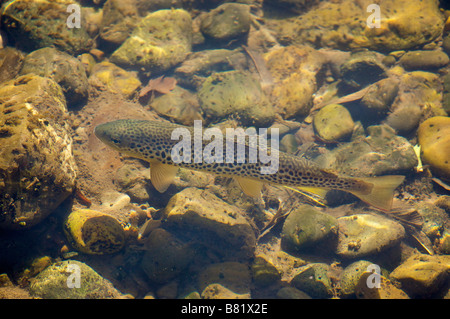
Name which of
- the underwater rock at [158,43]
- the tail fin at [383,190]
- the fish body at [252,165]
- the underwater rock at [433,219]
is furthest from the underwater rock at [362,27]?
the fish body at [252,165]

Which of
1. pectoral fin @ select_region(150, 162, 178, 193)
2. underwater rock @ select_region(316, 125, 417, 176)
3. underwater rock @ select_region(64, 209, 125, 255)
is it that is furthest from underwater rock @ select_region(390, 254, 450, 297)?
underwater rock @ select_region(64, 209, 125, 255)

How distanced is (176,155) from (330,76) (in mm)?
5674

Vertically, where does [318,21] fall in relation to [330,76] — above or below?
above

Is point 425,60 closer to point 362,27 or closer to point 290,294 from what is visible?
point 362,27

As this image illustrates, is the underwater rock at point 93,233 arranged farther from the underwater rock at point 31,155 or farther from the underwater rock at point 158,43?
the underwater rock at point 158,43

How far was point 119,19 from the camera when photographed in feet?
25.4

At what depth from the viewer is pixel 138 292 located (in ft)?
15.3

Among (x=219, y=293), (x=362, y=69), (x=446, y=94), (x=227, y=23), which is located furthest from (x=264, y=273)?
(x=227, y=23)

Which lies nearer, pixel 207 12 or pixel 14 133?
pixel 14 133

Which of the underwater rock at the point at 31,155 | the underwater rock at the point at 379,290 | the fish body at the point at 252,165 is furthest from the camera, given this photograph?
the fish body at the point at 252,165

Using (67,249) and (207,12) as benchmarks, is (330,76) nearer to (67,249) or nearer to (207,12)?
(207,12)

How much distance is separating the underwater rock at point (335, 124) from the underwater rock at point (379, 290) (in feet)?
11.0

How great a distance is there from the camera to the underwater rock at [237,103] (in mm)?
6695
